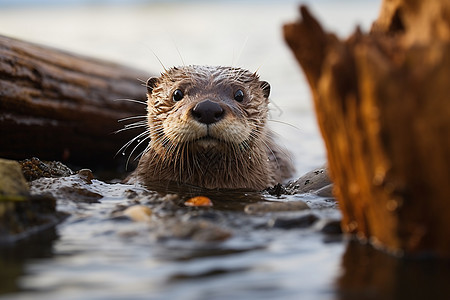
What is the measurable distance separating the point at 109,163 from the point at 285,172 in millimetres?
1513

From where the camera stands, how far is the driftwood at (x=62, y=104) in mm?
Result: 4574

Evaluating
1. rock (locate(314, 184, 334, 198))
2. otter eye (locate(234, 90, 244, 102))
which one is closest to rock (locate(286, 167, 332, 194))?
rock (locate(314, 184, 334, 198))

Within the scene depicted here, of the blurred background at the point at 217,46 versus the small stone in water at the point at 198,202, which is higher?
the blurred background at the point at 217,46

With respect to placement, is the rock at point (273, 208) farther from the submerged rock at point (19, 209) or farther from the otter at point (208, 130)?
the submerged rock at point (19, 209)

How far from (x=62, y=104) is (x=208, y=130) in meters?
1.65

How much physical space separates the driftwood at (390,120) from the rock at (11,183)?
1300mm

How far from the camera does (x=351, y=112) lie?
7.64 feet

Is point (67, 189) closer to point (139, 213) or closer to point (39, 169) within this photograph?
point (39, 169)

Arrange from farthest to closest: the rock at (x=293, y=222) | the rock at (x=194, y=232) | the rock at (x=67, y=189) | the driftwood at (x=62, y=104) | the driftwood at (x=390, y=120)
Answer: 1. the driftwood at (x=62, y=104)
2. the rock at (x=67, y=189)
3. the rock at (x=293, y=222)
4. the rock at (x=194, y=232)
5. the driftwood at (x=390, y=120)

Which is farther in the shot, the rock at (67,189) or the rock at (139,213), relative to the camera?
the rock at (67,189)

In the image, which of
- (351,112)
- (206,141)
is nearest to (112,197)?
(206,141)

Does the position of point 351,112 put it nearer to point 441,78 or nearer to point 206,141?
point 441,78

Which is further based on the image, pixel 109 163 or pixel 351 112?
pixel 109 163

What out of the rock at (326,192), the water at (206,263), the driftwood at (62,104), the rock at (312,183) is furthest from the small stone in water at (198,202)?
the driftwood at (62,104)
